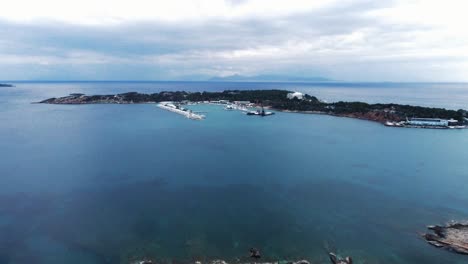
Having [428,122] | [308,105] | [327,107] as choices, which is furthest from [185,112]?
[428,122]

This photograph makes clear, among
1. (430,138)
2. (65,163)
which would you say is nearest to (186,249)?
(65,163)

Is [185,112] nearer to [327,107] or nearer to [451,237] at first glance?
[327,107]

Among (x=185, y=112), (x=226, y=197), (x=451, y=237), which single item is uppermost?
(x=185, y=112)

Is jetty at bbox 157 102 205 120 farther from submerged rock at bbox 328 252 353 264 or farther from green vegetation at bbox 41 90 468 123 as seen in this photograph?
submerged rock at bbox 328 252 353 264

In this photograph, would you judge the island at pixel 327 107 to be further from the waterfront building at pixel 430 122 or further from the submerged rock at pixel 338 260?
the submerged rock at pixel 338 260

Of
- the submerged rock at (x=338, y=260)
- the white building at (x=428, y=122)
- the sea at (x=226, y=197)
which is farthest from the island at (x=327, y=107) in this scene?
the submerged rock at (x=338, y=260)
